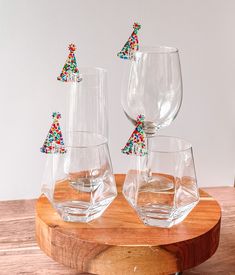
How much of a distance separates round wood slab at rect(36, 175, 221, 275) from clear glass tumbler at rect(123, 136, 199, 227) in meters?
0.02

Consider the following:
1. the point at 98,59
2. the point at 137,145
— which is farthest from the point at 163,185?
the point at 98,59

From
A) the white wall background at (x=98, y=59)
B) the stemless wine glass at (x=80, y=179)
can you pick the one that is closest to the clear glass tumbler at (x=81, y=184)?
the stemless wine glass at (x=80, y=179)

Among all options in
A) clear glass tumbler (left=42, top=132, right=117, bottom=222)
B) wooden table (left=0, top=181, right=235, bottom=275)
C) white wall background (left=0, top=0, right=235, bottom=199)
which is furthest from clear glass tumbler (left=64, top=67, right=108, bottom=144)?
white wall background (left=0, top=0, right=235, bottom=199)

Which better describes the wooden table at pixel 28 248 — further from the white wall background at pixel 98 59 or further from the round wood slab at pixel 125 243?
the white wall background at pixel 98 59

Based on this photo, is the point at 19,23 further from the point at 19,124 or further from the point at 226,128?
the point at 226,128

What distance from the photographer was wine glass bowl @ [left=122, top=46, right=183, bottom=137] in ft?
3.02

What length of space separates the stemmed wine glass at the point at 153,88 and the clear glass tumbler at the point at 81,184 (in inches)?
4.3

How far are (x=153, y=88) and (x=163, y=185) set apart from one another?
0.18 m

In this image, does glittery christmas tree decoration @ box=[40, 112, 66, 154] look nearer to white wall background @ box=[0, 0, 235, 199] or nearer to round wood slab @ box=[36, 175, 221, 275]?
round wood slab @ box=[36, 175, 221, 275]

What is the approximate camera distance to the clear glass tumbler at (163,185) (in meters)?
0.80

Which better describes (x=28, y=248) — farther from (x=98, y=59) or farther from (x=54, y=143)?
(x=98, y=59)

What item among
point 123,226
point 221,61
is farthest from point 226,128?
point 123,226

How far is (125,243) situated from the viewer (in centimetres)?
78

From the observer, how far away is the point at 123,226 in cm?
84
